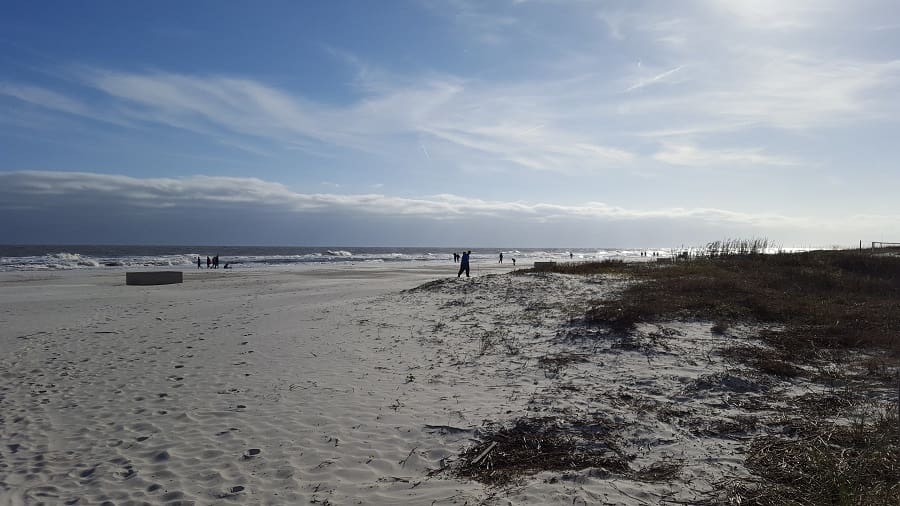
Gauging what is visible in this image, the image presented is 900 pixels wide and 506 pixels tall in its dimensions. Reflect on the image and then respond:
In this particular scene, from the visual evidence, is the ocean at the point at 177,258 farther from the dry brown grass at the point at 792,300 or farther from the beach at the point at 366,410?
the dry brown grass at the point at 792,300

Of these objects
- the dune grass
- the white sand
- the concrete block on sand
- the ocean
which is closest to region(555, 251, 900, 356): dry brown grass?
the dune grass

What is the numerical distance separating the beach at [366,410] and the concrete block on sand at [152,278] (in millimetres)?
16879

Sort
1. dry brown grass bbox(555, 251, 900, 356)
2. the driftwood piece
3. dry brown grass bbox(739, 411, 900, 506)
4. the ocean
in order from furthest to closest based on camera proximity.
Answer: the ocean
dry brown grass bbox(555, 251, 900, 356)
the driftwood piece
dry brown grass bbox(739, 411, 900, 506)

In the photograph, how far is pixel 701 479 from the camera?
4.38 m

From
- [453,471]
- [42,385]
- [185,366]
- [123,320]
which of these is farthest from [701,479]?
[123,320]

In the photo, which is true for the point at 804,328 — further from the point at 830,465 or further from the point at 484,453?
the point at 484,453

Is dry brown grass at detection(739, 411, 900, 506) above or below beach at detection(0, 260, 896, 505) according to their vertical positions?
above

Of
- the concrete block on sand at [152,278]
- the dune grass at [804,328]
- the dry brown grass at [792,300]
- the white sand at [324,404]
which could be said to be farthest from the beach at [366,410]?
the concrete block on sand at [152,278]

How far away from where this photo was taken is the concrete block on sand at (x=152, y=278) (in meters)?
29.1

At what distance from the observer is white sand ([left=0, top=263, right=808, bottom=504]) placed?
463 cm

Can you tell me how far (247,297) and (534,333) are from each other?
14693mm

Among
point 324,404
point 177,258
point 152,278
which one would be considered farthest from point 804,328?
point 177,258

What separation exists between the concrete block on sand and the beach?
16.9 meters

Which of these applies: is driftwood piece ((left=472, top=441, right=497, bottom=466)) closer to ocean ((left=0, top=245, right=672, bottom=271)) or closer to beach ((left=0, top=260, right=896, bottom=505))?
beach ((left=0, top=260, right=896, bottom=505))
